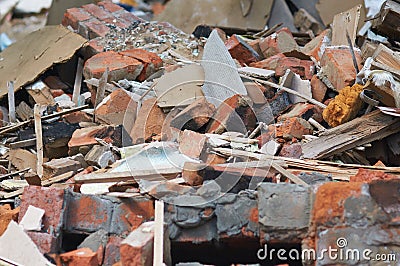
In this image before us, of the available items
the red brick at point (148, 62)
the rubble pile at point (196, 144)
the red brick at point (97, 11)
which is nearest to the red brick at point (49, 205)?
the rubble pile at point (196, 144)

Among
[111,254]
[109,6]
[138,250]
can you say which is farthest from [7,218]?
[109,6]

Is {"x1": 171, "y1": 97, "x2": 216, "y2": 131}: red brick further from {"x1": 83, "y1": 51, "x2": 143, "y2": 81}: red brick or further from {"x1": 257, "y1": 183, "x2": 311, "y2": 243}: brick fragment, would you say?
{"x1": 257, "y1": 183, "x2": 311, "y2": 243}: brick fragment

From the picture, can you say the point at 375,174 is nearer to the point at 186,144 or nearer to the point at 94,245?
the point at 186,144

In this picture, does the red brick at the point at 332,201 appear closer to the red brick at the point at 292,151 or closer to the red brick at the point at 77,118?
the red brick at the point at 292,151

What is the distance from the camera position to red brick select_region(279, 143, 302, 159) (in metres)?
3.13

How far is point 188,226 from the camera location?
2406mm

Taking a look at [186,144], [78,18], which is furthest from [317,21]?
[186,144]

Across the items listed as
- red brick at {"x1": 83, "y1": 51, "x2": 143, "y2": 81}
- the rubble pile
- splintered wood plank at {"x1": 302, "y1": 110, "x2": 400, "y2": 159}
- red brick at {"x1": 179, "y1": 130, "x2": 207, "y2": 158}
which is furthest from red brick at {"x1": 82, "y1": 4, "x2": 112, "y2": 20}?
splintered wood plank at {"x1": 302, "y1": 110, "x2": 400, "y2": 159}

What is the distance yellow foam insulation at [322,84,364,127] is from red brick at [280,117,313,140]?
0.42ft

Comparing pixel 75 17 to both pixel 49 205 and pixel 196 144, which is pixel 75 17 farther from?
pixel 49 205

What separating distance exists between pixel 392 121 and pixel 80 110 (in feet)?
6.87

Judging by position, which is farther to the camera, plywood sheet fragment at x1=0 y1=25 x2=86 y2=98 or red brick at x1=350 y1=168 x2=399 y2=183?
plywood sheet fragment at x1=0 y1=25 x2=86 y2=98

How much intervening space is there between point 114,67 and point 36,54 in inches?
33.4

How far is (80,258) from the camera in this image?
93.9 inches
